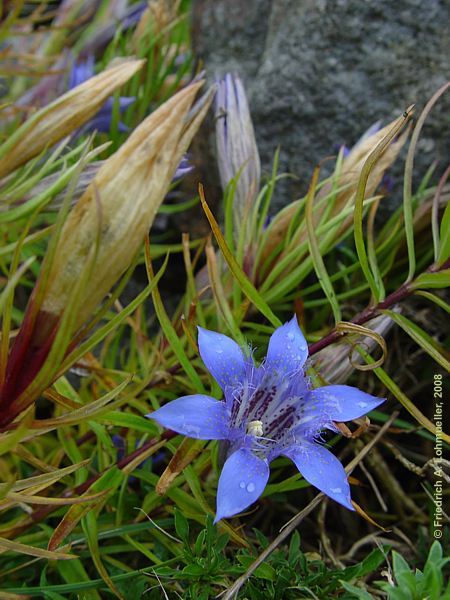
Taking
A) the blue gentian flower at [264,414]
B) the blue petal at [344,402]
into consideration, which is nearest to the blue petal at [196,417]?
the blue gentian flower at [264,414]

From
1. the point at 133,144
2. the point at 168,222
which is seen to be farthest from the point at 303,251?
the point at 168,222

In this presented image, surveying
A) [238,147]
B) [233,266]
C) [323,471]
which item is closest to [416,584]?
[323,471]

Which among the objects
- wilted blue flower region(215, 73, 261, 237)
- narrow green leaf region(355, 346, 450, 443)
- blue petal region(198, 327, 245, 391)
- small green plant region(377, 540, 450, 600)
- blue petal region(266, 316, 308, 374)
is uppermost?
wilted blue flower region(215, 73, 261, 237)

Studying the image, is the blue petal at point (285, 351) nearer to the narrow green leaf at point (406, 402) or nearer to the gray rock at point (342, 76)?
the narrow green leaf at point (406, 402)

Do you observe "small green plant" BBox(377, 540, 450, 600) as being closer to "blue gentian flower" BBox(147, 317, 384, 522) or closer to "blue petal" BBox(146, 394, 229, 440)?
"blue gentian flower" BBox(147, 317, 384, 522)

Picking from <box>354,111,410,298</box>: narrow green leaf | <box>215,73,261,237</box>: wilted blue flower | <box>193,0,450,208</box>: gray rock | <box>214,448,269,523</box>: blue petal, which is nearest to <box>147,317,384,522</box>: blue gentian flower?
<box>214,448,269,523</box>: blue petal

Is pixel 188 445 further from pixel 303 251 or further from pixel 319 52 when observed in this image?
pixel 319 52

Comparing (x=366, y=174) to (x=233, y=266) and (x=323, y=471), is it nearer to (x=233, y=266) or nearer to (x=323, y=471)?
(x=233, y=266)
